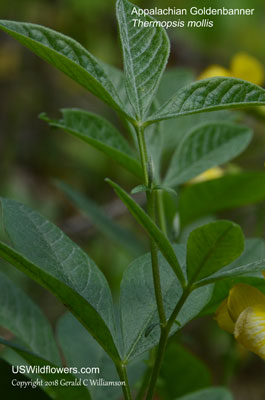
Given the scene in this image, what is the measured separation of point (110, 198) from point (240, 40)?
3.70 feet

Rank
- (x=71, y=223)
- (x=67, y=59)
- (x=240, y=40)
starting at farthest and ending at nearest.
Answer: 1. (x=240, y=40)
2. (x=71, y=223)
3. (x=67, y=59)

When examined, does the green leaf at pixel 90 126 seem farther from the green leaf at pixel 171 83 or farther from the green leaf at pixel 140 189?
the green leaf at pixel 171 83

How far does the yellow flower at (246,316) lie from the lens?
490 millimetres

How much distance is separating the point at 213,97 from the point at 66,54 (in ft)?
0.43

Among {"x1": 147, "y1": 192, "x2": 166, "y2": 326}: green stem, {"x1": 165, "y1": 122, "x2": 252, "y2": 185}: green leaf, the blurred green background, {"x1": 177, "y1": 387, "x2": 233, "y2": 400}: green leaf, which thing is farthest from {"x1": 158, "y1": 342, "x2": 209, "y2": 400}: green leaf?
the blurred green background

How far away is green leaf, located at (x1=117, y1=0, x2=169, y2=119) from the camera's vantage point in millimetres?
528

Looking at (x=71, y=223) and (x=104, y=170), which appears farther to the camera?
(x=104, y=170)

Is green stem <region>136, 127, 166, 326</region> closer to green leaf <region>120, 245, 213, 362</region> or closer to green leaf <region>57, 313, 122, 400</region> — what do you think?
green leaf <region>120, 245, 213, 362</region>

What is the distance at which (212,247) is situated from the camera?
17.8 inches

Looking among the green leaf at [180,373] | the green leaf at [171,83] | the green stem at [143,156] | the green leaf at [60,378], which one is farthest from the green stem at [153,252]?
the green leaf at [171,83]

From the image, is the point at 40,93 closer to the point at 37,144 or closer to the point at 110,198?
Result: the point at 37,144

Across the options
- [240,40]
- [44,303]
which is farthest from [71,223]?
[240,40]

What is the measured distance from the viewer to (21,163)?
3271 mm

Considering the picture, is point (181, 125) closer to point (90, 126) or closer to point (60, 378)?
point (90, 126)
